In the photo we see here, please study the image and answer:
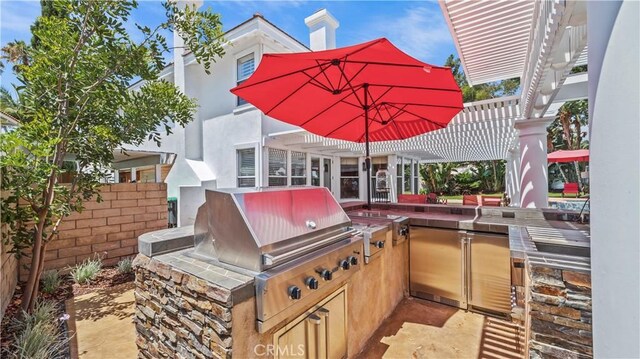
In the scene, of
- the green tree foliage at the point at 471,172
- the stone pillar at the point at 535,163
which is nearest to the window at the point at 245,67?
the stone pillar at the point at 535,163

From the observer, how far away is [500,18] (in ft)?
12.5

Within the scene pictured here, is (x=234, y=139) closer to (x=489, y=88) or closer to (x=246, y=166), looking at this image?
(x=246, y=166)

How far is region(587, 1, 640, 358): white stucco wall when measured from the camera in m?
0.92

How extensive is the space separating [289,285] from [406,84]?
113 inches

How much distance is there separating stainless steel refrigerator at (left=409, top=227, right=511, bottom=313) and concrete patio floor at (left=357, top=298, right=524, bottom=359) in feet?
0.70

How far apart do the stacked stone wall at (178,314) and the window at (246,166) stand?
655cm

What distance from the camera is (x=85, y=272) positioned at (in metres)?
4.81

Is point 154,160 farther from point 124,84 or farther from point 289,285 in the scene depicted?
point 289,285

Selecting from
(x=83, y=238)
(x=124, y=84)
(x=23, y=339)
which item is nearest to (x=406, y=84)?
(x=124, y=84)

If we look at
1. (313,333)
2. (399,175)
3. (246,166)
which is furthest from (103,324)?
(399,175)

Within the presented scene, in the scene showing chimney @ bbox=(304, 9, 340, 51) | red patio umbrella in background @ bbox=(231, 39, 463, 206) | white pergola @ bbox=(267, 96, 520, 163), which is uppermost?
chimney @ bbox=(304, 9, 340, 51)

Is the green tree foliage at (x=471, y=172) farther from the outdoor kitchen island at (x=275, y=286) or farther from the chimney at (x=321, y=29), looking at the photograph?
the outdoor kitchen island at (x=275, y=286)

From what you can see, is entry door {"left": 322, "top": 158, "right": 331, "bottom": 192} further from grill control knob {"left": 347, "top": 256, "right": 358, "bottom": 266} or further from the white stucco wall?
the white stucco wall

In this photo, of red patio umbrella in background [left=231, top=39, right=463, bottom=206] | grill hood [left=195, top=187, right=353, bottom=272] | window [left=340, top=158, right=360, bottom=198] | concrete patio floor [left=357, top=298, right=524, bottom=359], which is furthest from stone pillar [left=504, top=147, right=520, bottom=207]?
grill hood [left=195, top=187, right=353, bottom=272]
